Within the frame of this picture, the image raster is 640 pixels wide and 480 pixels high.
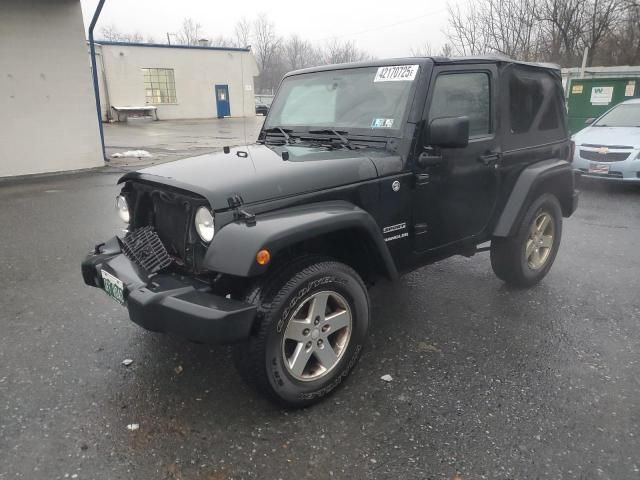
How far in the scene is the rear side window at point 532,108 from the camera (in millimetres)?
3799

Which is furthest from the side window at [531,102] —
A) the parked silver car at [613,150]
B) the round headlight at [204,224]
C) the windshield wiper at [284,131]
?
the parked silver car at [613,150]

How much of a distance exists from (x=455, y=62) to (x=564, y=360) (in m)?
2.17

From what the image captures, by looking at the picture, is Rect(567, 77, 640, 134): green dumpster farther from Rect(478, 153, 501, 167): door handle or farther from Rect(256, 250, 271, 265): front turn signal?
Rect(256, 250, 271, 265): front turn signal

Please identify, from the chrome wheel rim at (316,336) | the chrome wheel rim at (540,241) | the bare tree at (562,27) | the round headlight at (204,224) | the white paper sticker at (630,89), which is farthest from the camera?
the bare tree at (562,27)

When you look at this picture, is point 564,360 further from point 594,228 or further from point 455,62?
point 594,228

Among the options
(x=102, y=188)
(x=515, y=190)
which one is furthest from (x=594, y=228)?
(x=102, y=188)

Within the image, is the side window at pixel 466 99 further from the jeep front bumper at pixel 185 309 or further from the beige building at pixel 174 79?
the beige building at pixel 174 79

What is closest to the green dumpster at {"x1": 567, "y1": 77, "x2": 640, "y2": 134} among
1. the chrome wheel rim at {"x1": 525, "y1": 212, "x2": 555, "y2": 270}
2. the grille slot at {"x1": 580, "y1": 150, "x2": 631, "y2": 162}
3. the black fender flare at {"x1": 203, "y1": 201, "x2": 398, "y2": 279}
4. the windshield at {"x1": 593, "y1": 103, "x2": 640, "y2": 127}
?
the windshield at {"x1": 593, "y1": 103, "x2": 640, "y2": 127}

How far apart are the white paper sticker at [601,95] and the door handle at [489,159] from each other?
495 inches

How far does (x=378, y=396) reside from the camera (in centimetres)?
280

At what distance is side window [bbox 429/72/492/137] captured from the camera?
3270 millimetres

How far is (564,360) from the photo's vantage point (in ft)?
10.3

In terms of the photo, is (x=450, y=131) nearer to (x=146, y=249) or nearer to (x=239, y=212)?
(x=239, y=212)

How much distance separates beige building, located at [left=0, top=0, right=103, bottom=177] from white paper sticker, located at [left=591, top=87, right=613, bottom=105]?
44.1ft
